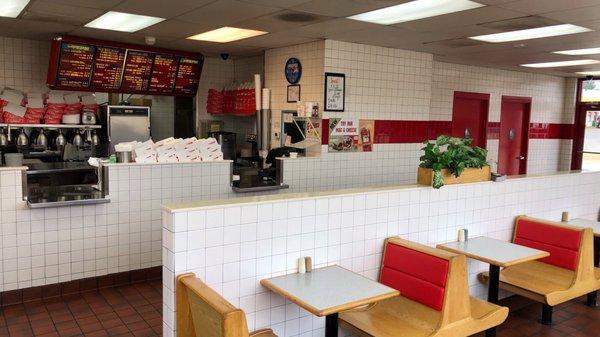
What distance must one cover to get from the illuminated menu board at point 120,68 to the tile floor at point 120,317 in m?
3.28

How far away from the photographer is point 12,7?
497 cm

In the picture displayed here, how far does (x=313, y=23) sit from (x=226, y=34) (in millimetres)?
1440

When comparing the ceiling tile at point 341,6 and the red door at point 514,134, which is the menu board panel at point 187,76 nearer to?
the ceiling tile at point 341,6

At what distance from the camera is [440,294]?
137 inches

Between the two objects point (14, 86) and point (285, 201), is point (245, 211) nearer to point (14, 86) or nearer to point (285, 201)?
point (285, 201)

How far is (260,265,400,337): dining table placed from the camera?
9.50 ft

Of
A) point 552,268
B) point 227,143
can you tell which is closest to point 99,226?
point 227,143

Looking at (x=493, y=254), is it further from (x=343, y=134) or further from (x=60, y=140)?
(x=60, y=140)

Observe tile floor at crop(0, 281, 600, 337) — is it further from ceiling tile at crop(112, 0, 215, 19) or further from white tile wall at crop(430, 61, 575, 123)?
white tile wall at crop(430, 61, 575, 123)

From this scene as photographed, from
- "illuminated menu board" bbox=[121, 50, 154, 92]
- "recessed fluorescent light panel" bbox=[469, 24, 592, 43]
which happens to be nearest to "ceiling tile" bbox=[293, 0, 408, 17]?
"recessed fluorescent light panel" bbox=[469, 24, 592, 43]

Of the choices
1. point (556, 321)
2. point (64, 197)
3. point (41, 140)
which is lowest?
point (556, 321)

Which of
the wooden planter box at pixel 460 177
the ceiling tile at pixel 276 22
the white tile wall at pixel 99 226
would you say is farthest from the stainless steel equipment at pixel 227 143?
the wooden planter box at pixel 460 177

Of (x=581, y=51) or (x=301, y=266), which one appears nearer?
(x=301, y=266)

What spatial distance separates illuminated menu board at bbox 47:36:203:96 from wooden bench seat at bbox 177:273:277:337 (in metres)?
4.88
